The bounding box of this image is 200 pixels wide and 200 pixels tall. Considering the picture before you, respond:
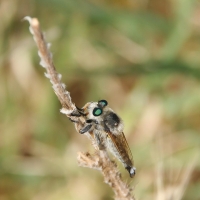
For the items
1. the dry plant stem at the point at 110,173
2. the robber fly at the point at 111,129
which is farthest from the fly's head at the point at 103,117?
the dry plant stem at the point at 110,173

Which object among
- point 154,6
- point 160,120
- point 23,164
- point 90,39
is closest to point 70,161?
point 23,164

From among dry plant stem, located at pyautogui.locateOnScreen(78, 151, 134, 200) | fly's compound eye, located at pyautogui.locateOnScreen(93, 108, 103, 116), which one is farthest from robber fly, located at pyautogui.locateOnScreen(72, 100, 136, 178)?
dry plant stem, located at pyautogui.locateOnScreen(78, 151, 134, 200)

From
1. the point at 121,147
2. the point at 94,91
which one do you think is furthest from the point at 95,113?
the point at 94,91

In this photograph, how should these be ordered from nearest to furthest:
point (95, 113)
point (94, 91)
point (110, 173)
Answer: point (110, 173) < point (95, 113) < point (94, 91)

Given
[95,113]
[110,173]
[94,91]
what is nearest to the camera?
[110,173]

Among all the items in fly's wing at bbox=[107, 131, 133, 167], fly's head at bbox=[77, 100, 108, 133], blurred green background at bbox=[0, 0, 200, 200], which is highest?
blurred green background at bbox=[0, 0, 200, 200]

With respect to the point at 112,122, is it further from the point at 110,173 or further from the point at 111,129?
the point at 110,173

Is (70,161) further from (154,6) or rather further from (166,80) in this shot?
(154,6)

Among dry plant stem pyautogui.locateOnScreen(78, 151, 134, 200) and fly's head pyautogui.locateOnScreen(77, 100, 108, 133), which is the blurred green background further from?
dry plant stem pyautogui.locateOnScreen(78, 151, 134, 200)
